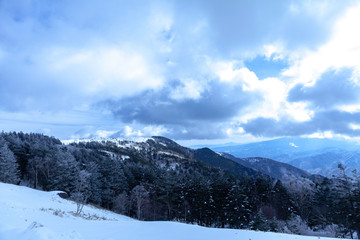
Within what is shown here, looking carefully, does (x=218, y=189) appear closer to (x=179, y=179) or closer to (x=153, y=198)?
(x=179, y=179)

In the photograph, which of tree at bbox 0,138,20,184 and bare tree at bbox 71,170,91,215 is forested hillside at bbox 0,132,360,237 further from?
bare tree at bbox 71,170,91,215

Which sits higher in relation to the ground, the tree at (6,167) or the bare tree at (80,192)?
the tree at (6,167)

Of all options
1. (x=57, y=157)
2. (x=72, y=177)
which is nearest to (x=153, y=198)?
(x=72, y=177)

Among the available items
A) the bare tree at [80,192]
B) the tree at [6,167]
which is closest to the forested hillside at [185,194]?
the tree at [6,167]

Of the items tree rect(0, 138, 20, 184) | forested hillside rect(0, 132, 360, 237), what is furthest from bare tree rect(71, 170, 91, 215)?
tree rect(0, 138, 20, 184)

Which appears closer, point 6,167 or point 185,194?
point 6,167

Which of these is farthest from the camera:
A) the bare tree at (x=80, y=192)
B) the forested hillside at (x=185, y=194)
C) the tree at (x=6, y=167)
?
the tree at (x=6, y=167)

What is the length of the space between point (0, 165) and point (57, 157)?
11981 millimetres

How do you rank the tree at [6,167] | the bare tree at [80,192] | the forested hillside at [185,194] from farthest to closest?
the tree at [6,167] < the forested hillside at [185,194] < the bare tree at [80,192]

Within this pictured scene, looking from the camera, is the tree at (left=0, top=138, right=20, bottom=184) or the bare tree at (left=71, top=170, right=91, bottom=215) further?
the tree at (left=0, top=138, right=20, bottom=184)

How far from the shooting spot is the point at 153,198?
59.3 m

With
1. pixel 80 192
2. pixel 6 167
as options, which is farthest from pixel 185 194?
pixel 6 167

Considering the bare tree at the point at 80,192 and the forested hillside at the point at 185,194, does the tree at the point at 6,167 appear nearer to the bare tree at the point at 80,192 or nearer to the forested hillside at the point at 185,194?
the forested hillside at the point at 185,194

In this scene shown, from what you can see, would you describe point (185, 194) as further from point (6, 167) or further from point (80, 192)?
point (6, 167)
